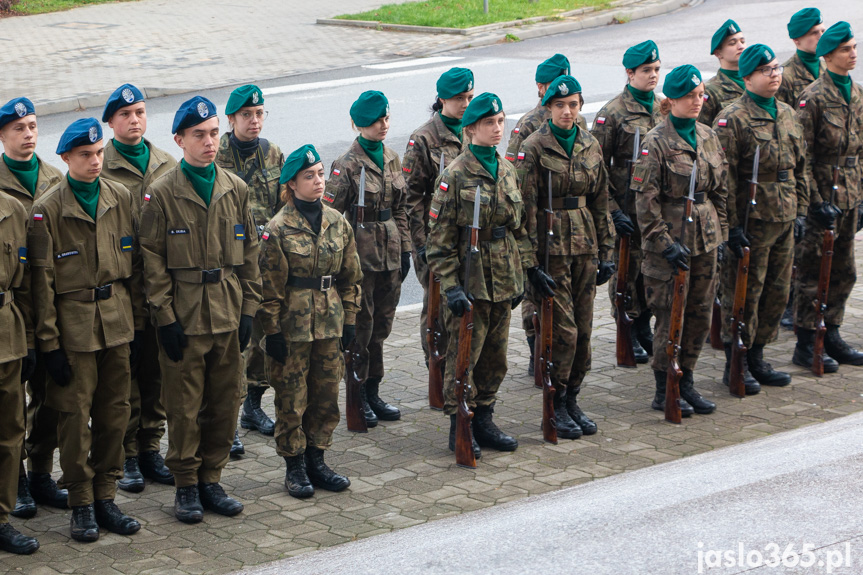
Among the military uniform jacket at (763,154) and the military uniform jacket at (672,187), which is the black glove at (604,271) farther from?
the military uniform jacket at (763,154)

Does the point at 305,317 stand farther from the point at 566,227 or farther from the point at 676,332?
the point at 676,332

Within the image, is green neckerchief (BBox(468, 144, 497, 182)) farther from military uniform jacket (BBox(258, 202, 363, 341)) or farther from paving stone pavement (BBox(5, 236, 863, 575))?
paving stone pavement (BBox(5, 236, 863, 575))

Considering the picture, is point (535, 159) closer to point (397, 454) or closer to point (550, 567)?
point (397, 454)

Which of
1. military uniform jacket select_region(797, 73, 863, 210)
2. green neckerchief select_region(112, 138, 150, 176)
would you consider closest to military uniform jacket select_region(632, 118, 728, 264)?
military uniform jacket select_region(797, 73, 863, 210)

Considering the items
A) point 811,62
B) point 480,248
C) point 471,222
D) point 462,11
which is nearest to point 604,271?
point 480,248

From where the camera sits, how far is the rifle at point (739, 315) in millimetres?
8031

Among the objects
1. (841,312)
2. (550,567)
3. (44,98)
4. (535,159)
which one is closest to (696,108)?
(535,159)

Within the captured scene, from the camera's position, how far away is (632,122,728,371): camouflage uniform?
24.8 feet

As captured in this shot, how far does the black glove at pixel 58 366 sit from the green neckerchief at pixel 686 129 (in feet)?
13.9

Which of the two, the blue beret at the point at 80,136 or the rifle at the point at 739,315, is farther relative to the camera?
the rifle at the point at 739,315

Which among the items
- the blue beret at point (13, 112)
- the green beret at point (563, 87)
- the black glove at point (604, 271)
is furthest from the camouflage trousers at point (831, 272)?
the blue beret at point (13, 112)

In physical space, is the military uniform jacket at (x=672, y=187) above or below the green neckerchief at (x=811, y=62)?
below

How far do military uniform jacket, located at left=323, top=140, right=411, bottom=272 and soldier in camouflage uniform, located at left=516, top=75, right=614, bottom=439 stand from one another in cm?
91

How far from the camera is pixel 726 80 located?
915cm
